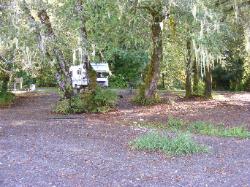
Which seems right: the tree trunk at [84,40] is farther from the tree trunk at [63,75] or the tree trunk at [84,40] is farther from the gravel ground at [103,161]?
the gravel ground at [103,161]

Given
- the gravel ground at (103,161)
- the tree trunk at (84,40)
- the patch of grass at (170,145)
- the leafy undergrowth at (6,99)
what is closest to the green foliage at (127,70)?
the leafy undergrowth at (6,99)

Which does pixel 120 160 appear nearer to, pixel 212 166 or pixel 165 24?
pixel 212 166

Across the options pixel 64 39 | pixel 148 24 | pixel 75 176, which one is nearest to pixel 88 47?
pixel 64 39

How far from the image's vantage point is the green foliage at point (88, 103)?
1567 cm

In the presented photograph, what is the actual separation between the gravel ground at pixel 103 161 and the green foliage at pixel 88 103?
382 cm

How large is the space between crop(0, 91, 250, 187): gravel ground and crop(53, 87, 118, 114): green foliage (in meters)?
3.82

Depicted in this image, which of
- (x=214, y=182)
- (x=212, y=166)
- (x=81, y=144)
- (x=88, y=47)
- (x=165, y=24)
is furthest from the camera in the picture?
(x=165, y=24)

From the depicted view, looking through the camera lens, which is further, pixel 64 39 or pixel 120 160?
pixel 64 39

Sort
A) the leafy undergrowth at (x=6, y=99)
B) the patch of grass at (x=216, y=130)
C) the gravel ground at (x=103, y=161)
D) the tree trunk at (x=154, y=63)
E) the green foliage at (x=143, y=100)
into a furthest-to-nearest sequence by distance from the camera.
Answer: the leafy undergrowth at (x=6, y=99), the green foliage at (x=143, y=100), the tree trunk at (x=154, y=63), the patch of grass at (x=216, y=130), the gravel ground at (x=103, y=161)

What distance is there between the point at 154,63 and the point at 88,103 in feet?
10.9

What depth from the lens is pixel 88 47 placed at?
14.2m

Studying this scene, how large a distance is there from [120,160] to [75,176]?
3.97 feet

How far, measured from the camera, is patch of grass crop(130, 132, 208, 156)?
861 centimetres

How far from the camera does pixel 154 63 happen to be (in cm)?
1789
